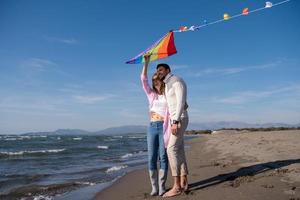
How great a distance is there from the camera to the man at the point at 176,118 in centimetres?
499

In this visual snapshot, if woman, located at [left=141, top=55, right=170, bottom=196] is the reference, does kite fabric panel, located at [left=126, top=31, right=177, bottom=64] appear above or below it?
above

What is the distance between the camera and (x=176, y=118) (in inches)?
196

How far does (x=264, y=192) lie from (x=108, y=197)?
2.67 m

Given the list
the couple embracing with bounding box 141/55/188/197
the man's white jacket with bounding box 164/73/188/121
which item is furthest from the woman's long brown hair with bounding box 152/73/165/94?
the man's white jacket with bounding box 164/73/188/121

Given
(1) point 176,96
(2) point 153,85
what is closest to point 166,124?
(1) point 176,96

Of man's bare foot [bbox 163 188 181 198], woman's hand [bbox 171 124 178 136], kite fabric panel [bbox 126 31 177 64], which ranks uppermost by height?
kite fabric panel [bbox 126 31 177 64]

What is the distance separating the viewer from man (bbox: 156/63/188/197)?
499 cm

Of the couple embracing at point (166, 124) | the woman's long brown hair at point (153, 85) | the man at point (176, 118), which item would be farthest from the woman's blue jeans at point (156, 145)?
the woman's long brown hair at point (153, 85)

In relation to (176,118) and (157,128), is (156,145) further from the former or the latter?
(176,118)

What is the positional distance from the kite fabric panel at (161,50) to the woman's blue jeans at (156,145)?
1.10 meters

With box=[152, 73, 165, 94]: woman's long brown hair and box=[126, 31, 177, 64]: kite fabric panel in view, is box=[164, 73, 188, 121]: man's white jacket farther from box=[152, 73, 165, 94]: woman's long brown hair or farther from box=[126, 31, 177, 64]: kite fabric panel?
box=[126, 31, 177, 64]: kite fabric panel

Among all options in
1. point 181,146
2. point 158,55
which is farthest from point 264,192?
point 158,55

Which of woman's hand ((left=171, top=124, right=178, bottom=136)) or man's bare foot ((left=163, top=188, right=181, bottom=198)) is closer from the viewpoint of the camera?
woman's hand ((left=171, top=124, right=178, bottom=136))

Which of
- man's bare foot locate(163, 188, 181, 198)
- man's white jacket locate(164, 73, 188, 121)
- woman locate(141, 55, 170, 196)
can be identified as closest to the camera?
man's white jacket locate(164, 73, 188, 121)
